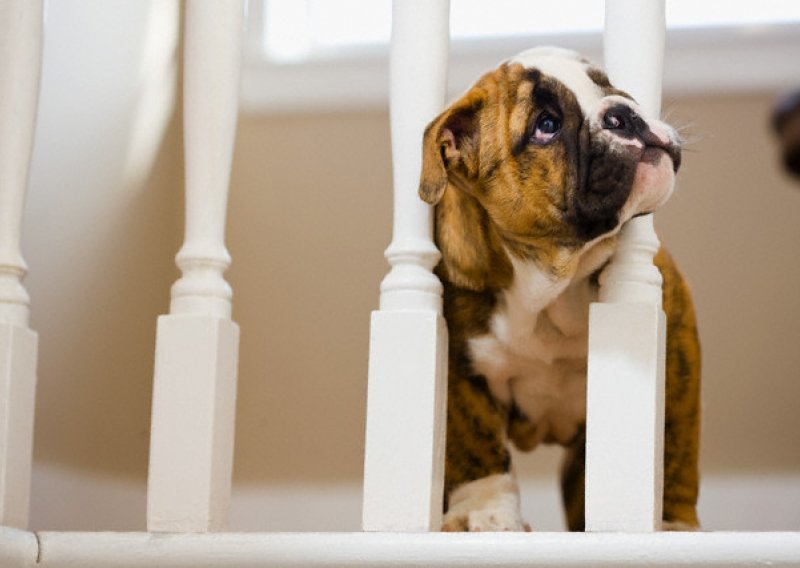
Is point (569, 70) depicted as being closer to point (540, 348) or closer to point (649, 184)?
point (649, 184)

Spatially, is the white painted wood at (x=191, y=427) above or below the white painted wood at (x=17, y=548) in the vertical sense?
above

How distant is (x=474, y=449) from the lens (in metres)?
1.59

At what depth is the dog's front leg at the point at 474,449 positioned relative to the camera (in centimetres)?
156

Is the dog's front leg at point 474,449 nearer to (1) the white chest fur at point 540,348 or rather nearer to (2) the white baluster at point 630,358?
(1) the white chest fur at point 540,348

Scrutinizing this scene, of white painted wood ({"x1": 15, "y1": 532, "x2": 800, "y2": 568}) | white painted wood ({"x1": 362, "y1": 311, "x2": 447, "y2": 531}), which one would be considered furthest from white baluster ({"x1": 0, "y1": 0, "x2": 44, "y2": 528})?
white painted wood ({"x1": 362, "y1": 311, "x2": 447, "y2": 531})

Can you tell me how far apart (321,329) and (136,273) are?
0.37 m

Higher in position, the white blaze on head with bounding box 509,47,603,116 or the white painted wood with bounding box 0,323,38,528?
the white blaze on head with bounding box 509,47,603,116

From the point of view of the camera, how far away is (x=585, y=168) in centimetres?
132

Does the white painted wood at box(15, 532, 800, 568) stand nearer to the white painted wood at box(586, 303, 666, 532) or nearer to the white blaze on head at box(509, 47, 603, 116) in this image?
the white painted wood at box(586, 303, 666, 532)

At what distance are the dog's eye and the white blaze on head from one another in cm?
4

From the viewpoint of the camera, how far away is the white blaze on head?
53.0 inches

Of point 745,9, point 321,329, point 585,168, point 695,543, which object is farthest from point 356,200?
point 695,543

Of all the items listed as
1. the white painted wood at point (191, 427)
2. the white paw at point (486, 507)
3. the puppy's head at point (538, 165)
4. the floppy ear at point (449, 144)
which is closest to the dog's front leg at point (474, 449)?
the white paw at point (486, 507)

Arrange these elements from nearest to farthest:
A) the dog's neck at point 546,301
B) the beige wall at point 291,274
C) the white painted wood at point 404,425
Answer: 1. the white painted wood at point 404,425
2. the dog's neck at point 546,301
3. the beige wall at point 291,274
